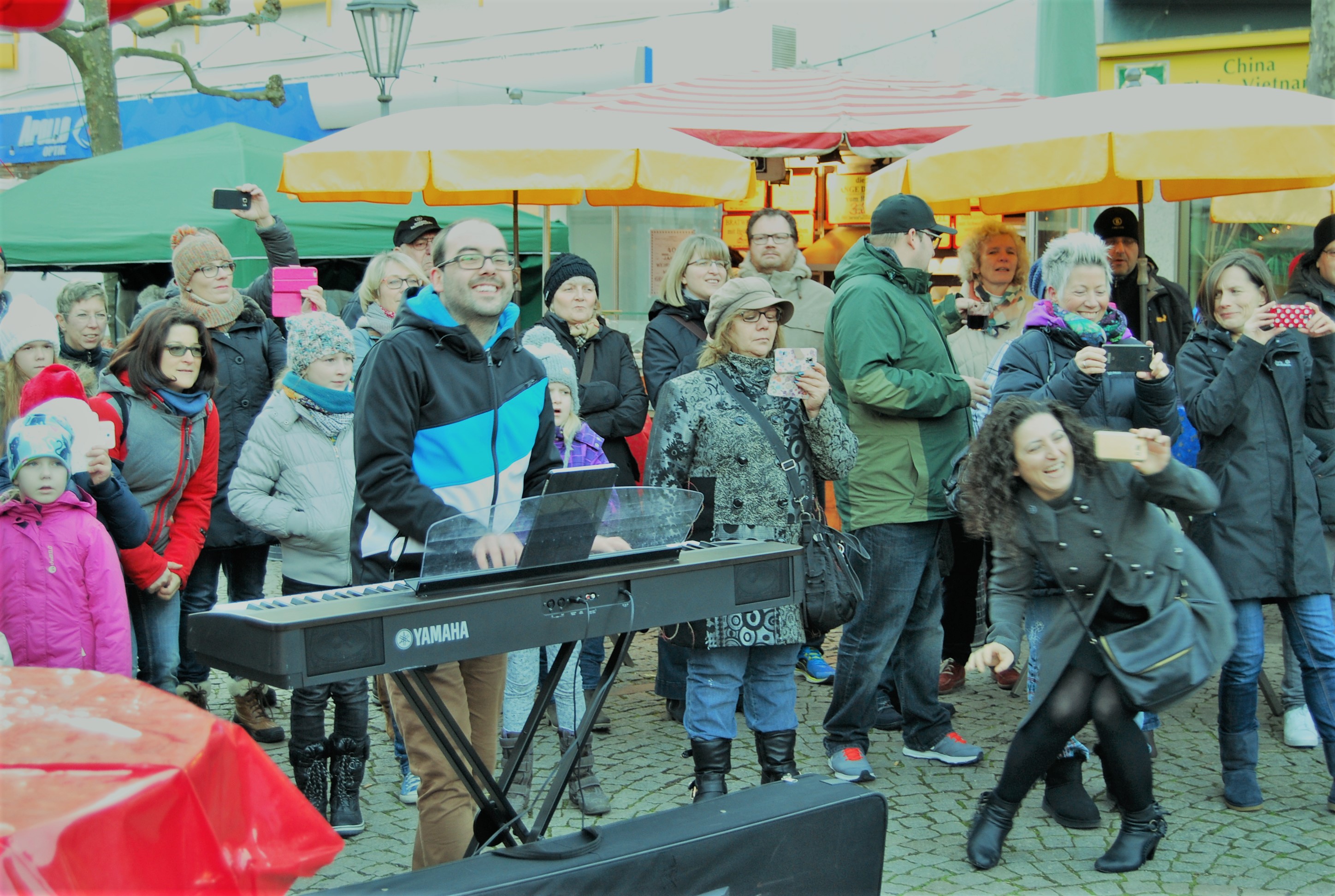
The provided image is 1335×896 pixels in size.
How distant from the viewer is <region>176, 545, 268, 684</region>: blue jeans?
17.3 feet

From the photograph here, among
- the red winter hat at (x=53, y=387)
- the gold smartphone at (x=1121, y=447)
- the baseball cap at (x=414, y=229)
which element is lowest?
the gold smartphone at (x=1121, y=447)

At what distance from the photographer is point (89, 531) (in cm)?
413

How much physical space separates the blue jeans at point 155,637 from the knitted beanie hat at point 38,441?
2.71 feet

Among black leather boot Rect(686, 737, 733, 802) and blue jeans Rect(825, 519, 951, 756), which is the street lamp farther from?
black leather boot Rect(686, 737, 733, 802)

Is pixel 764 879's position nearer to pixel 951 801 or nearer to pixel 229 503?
pixel 951 801

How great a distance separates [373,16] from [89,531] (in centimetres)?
591

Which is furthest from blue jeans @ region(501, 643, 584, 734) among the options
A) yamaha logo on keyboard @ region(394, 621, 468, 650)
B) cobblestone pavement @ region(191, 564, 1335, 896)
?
yamaha logo on keyboard @ region(394, 621, 468, 650)

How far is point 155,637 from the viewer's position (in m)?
4.80

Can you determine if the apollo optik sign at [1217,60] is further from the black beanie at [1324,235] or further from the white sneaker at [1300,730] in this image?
the white sneaker at [1300,730]

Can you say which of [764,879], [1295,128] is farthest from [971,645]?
[764,879]

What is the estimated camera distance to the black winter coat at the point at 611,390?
230 inches

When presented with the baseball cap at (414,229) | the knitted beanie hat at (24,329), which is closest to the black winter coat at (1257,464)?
the baseball cap at (414,229)

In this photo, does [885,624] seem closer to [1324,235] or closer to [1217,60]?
[1324,235]

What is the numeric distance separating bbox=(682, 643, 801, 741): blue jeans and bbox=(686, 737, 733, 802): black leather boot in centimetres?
2
